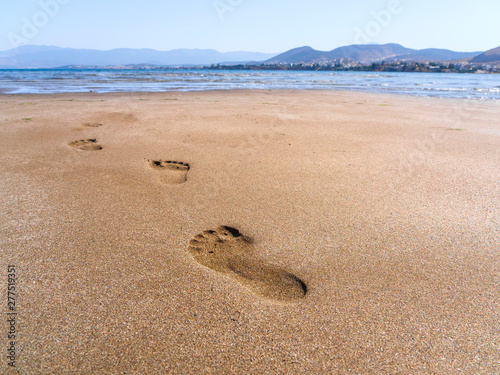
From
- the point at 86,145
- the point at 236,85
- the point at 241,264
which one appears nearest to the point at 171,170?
the point at 86,145

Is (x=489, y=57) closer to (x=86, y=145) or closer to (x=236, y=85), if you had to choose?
(x=236, y=85)

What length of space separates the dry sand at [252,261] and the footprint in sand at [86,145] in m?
0.23

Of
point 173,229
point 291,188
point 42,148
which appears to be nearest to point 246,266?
point 173,229

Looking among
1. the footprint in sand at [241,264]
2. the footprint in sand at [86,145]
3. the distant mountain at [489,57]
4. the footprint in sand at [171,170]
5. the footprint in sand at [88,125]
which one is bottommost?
the footprint in sand at [241,264]

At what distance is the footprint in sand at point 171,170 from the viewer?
121 inches

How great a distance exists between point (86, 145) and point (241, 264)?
3.46 meters

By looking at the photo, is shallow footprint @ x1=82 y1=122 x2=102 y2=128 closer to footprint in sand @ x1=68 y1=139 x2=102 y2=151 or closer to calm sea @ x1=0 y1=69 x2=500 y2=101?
footprint in sand @ x1=68 y1=139 x2=102 y2=151

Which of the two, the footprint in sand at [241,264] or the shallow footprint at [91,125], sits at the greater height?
→ the shallow footprint at [91,125]

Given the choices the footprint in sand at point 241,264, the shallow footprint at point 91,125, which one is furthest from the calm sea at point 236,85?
the footprint in sand at point 241,264

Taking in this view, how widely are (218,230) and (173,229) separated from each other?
1.06 feet

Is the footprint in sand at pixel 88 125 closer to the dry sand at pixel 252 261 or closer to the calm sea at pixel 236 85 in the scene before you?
the dry sand at pixel 252 261

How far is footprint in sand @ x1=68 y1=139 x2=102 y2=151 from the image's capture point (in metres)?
4.08

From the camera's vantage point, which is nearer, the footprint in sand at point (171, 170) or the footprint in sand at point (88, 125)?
the footprint in sand at point (171, 170)

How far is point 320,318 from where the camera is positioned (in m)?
1.41
